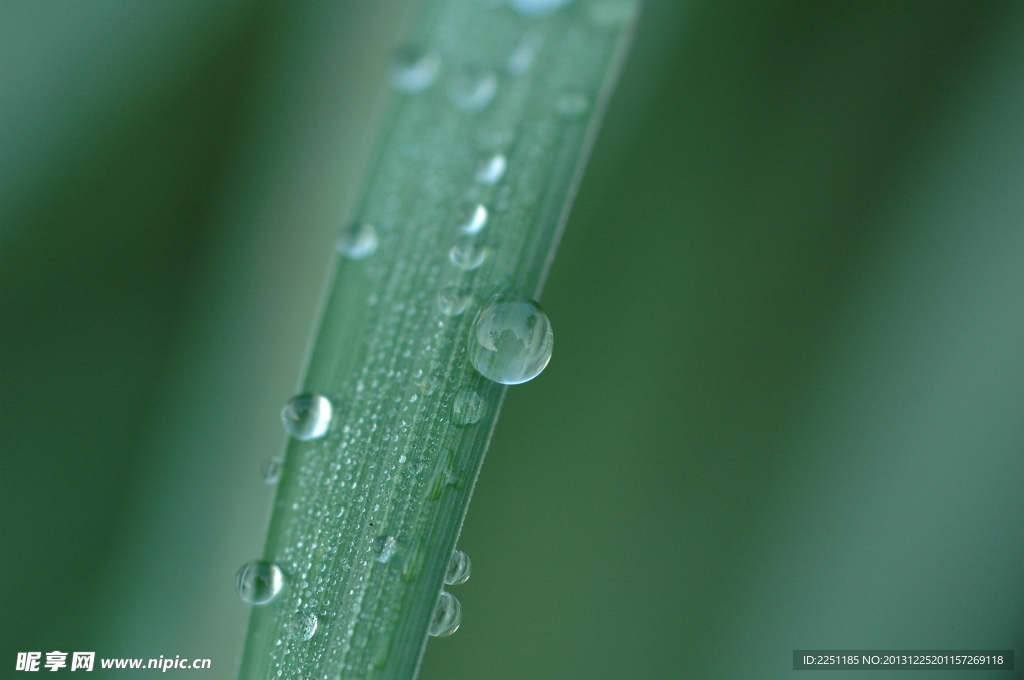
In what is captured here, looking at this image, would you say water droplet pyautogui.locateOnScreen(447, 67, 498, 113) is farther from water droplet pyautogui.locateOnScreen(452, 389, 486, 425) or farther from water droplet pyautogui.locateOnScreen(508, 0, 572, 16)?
water droplet pyautogui.locateOnScreen(452, 389, 486, 425)

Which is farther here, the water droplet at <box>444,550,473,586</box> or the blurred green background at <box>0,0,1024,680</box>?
the blurred green background at <box>0,0,1024,680</box>

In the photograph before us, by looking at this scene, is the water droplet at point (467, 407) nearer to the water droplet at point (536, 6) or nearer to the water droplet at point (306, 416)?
the water droplet at point (306, 416)

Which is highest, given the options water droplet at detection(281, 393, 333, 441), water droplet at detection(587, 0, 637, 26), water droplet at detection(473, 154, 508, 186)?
water droplet at detection(587, 0, 637, 26)

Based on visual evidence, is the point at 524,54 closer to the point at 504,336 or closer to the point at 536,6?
the point at 536,6

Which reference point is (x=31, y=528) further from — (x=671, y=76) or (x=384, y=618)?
(x=671, y=76)

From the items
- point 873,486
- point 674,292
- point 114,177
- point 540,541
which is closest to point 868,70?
point 674,292

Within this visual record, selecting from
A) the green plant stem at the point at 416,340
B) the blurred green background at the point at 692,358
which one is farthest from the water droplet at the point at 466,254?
the blurred green background at the point at 692,358

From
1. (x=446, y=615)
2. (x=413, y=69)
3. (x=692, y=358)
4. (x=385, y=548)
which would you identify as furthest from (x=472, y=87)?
(x=692, y=358)

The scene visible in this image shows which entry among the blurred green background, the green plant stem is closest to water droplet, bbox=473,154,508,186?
the green plant stem
